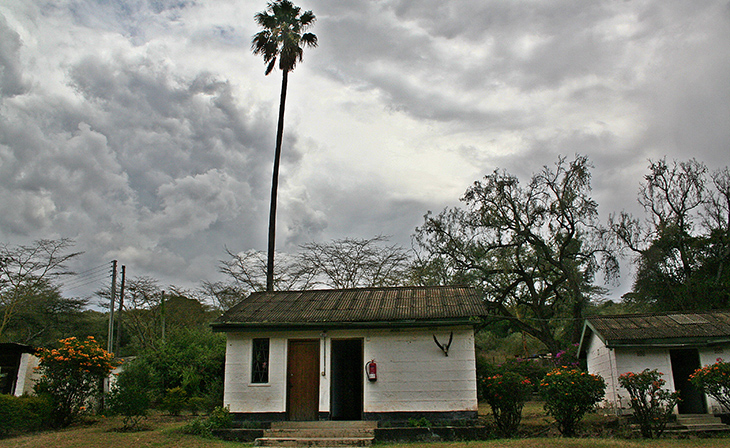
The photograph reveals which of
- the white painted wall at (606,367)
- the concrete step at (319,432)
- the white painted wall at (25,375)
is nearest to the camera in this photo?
the concrete step at (319,432)

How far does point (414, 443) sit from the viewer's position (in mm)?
11203

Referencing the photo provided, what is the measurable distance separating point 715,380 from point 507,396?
16.3ft

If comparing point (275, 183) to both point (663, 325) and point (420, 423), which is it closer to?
point (420, 423)

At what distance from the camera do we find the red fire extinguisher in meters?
12.6

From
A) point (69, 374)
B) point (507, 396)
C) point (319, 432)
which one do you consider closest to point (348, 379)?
point (319, 432)

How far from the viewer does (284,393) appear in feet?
42.3

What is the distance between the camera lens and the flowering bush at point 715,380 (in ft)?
38.5

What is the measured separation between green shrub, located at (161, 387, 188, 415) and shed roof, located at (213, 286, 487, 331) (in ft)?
14.9

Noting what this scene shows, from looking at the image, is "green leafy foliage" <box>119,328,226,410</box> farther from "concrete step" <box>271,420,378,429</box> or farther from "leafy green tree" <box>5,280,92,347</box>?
"leafy green tree" <box>5,280,92,347</box>

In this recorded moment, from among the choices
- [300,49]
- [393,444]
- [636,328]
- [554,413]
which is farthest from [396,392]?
[300,49]

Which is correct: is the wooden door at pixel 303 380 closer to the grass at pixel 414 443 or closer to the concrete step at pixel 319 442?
the concrete step at pixel 319 442

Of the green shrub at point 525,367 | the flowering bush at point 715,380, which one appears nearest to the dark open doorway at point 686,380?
the flowering bush at point 715,380

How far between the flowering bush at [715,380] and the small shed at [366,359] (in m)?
5.39

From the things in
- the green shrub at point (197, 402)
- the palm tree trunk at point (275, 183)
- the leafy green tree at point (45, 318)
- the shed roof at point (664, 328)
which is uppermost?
the palm tree trunk at point (275, 183)
